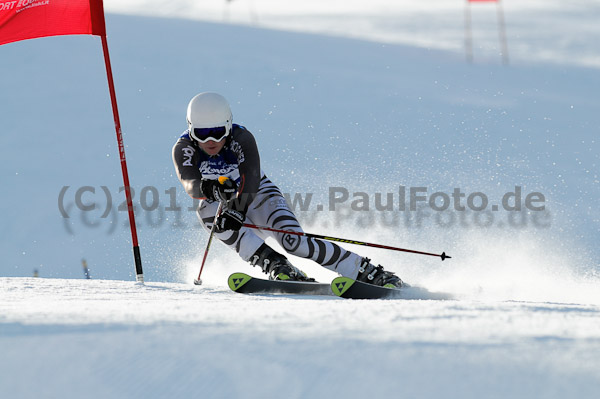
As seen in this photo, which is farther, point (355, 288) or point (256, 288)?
point (256, 288)

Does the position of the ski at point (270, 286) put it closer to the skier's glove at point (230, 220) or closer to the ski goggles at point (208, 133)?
the skier's glove at point (230, 220)

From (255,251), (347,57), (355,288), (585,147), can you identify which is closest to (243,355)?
(355,288)

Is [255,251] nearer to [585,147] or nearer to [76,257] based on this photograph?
[76,257]

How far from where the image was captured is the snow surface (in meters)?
1.93

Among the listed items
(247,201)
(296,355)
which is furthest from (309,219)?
(296,355)

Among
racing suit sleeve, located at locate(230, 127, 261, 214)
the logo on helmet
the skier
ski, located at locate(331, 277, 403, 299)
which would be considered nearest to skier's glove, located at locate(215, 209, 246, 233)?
the skier

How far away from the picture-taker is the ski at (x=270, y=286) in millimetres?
4250

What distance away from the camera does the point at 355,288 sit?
399 centimetres

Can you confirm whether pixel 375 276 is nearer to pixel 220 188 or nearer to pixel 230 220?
pixel 230 220

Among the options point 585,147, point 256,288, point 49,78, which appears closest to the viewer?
point 256,288

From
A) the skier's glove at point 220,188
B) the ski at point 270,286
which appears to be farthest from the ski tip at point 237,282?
the skier's glove at point 220,188

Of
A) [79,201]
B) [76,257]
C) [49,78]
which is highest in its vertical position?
[49,78]

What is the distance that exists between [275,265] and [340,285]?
64 centimetres

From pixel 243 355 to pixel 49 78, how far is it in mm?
11532
